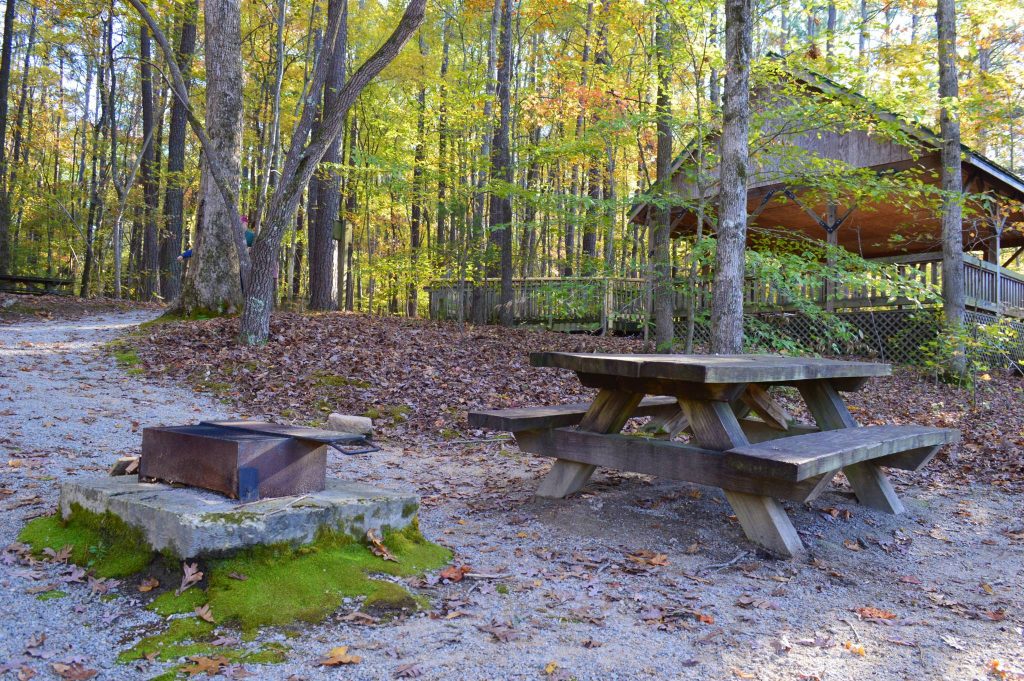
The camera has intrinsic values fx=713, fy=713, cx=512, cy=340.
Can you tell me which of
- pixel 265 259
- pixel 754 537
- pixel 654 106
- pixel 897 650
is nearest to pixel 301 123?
pixel 265 259

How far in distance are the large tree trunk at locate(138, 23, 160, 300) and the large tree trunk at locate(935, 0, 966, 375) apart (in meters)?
17.9

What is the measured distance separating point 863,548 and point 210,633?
3651 mm

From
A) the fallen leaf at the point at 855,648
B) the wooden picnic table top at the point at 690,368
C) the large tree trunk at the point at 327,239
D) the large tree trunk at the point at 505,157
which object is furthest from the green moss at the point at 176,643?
the large tree trunk at the point at 327,239

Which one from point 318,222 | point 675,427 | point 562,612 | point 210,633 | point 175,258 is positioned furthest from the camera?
point 175,258

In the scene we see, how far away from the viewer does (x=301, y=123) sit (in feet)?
31.6

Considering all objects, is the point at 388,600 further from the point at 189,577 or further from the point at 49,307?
the point at 49,307

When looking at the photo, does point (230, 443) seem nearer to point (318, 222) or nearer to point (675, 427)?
point (675, 427)

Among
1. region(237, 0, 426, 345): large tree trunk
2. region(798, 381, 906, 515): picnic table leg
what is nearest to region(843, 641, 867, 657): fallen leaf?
region(798, 381, 906, 515): picnic table leg

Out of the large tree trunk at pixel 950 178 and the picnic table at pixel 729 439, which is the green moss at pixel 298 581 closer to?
the picnic table at pixel 729 439

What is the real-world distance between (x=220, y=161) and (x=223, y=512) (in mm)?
9116

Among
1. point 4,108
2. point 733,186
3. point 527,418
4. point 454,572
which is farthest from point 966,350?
point 4,108

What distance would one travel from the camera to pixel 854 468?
5.12 meters

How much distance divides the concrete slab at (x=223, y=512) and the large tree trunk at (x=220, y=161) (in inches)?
317

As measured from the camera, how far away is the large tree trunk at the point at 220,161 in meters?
10.9
